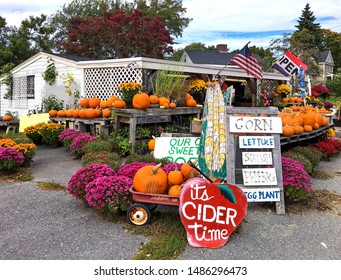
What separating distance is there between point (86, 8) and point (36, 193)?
33053 mm

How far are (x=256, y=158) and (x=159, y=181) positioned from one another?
1.34 meters

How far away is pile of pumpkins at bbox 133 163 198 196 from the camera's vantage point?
3.62 m

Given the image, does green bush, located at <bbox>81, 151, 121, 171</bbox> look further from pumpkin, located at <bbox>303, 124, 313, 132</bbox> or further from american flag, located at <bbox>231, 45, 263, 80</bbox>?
pumpkin, located at <bbox>303, 124, 313, 132</bbox>

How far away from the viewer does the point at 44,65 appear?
12.8 m

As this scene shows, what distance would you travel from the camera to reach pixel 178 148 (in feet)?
17.3

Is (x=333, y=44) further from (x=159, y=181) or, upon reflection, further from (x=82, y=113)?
(x=159, y=181)

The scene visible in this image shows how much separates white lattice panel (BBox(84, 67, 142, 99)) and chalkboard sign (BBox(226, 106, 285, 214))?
5.38 metres

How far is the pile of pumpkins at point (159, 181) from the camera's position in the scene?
3.62 metres

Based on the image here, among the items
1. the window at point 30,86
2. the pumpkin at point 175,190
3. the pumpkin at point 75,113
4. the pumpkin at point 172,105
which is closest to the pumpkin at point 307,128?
the pumpkin at point 172,105

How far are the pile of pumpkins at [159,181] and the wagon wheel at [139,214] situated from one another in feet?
0.57

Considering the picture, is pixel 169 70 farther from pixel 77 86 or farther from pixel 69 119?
pixel 77 86

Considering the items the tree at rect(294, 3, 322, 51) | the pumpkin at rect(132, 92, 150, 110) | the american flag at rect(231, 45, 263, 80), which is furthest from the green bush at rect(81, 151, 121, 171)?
the tree at rect(294, 3, 322, 51)

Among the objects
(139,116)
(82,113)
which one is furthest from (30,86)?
(139,116)

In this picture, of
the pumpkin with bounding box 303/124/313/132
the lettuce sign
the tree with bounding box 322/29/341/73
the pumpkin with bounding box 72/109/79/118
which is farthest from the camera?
the tree with bounding box 322/29/341/73
